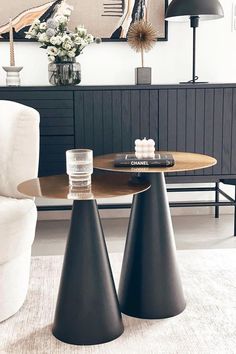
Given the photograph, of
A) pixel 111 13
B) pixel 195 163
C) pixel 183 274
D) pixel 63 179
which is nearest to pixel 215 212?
pixel 183 274

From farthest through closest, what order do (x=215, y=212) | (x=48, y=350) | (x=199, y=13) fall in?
1. (x=215, y=212)
2. (x=199, y=13)
3. (x=48, y=350)

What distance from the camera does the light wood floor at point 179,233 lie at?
3088 mm

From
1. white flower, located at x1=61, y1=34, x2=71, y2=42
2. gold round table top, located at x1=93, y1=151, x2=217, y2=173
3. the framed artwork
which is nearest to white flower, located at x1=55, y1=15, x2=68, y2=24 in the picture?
white flower, located at x1=61, y1=34, x2=71, y2=42

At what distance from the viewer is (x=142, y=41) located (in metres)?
3.29

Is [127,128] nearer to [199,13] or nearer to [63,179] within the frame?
[199,13]

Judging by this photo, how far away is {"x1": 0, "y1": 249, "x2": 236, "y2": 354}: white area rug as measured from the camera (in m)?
1.85

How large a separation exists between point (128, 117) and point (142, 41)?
0.51 meters

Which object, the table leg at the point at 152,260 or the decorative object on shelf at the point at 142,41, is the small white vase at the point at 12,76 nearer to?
the decorative object on shelf at the point at 142,41

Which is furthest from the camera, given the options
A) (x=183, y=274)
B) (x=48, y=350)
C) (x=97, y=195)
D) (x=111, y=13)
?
(x=111, y=13)

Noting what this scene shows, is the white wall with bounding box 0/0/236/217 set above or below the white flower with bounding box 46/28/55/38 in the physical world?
below

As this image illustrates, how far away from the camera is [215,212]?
3730 millimetres

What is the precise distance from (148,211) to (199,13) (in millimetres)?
1493

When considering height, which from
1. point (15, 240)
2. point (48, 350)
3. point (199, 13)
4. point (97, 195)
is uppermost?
point (199, 13)

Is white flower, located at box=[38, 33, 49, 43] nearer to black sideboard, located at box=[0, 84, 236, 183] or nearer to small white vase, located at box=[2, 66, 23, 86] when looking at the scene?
small white vase, located at box=[2, 66, 23, 86]
